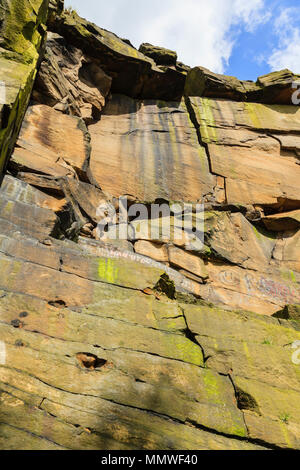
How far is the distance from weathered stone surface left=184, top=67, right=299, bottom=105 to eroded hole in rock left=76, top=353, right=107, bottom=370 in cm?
1392

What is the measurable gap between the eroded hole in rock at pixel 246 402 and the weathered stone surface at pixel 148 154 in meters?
7.99

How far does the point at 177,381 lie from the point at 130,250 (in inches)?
226

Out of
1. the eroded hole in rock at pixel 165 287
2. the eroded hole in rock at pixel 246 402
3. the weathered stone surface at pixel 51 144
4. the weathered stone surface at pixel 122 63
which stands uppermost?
the weathered stone surface at pixel 122 63

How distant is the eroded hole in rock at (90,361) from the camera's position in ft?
13.5

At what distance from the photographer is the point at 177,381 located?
417cm

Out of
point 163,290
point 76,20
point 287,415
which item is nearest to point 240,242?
point 163,290

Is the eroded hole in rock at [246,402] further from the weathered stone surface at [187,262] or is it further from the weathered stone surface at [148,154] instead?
the weathered stone surface at [148,154]

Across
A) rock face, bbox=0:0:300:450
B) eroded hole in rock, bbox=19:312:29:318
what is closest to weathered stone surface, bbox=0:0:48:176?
rock face, bbox=0:0:300:450

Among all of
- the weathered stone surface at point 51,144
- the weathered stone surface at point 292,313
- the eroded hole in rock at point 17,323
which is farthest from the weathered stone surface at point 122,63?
the eroded hole in rock at point 17,323

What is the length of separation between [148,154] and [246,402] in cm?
996

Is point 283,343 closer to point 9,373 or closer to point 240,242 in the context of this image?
point 9,373

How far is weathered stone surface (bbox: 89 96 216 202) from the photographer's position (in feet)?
39.0

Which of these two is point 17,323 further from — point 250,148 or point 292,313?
point 250,148

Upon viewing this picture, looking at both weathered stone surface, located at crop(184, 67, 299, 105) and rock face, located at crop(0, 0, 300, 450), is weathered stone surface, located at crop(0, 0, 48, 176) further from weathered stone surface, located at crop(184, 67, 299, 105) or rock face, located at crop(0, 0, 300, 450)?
weathered stone surface, located at crop(184, 67, 299, 105)
